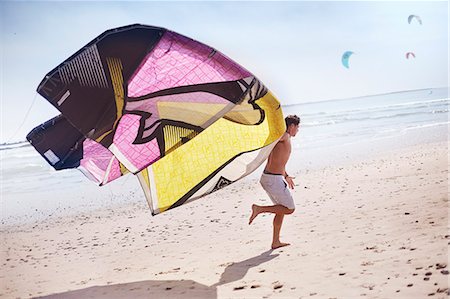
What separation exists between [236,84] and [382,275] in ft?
6.36

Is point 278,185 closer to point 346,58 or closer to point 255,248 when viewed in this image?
point 255,248

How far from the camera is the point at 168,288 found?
4188 millimetres

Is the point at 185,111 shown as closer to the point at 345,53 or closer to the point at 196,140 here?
the point at 196,140

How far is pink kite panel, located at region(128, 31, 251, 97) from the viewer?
3818mm

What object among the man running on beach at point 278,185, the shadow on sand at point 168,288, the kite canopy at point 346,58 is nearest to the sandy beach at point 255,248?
the shadow on sand at point 168,288

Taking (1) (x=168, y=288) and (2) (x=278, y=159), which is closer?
(1) (x=168, y=288)

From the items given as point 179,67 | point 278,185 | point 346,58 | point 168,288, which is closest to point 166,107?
point 179,67

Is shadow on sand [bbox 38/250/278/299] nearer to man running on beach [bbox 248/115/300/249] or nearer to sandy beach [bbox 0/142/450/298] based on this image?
sandy beach [bbox 0/142/450/298]

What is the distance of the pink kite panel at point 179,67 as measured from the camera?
3818mm

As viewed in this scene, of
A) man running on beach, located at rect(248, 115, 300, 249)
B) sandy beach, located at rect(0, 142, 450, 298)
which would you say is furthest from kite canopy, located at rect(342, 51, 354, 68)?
man running on beach, located at rect(248, 115, 300, 249)

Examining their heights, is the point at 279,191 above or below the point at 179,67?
below

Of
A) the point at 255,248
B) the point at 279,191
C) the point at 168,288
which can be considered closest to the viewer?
the point at 168,288

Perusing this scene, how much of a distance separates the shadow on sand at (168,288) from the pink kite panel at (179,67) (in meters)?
1.76

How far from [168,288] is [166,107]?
1.65 m
